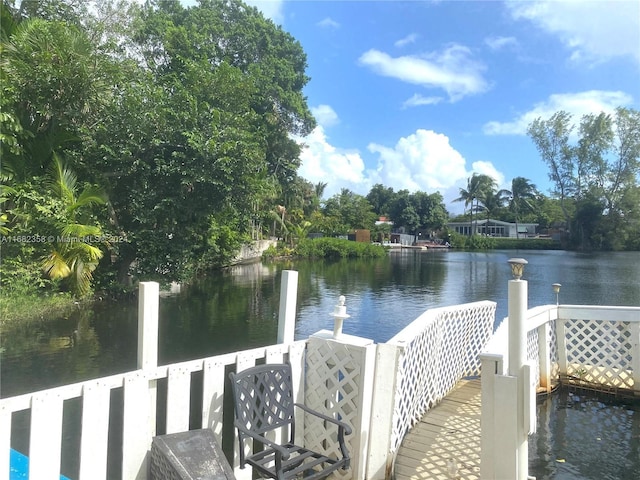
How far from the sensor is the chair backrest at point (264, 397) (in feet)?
7.44

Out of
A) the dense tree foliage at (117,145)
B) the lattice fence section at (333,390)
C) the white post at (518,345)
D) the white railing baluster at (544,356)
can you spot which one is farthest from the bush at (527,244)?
the lattice fence section at (333,390)

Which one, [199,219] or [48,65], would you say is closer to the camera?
[48,65]

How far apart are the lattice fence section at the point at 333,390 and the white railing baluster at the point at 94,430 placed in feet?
4.21

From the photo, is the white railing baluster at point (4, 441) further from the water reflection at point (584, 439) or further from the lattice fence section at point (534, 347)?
the lattice fence section at point (534, 347)

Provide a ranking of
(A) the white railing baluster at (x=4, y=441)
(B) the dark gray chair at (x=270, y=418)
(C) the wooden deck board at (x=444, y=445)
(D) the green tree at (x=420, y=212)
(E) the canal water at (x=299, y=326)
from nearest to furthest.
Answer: (A) the white railing baluster at (x=4, y=441), (B) the dark gray chair at (x=270, y=418), (C) the wooden deck board at (x=444, y=445), (E) the canal water at (x=299, y=326), (D) the green tree at (x=420, y=212)

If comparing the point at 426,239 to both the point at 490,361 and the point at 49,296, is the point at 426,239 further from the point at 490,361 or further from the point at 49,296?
the point at 490,361

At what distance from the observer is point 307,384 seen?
110 inches

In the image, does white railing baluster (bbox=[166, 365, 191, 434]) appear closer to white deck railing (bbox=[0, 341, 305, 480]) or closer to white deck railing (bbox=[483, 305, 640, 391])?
white deck railing (bbox=[0, 341, 305, 480])

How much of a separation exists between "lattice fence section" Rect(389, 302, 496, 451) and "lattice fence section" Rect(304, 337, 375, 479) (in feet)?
1.24

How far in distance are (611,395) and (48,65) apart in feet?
38.5

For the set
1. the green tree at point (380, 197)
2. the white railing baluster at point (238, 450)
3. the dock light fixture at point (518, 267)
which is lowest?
the white railing baluster at point (238, 450)

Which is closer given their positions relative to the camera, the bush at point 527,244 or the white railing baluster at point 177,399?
the white railing baluster at point 177,399

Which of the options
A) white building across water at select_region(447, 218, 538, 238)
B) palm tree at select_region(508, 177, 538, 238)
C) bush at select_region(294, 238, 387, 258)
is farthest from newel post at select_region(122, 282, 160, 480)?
palm tree at select_region(508, 177, 538, 238)

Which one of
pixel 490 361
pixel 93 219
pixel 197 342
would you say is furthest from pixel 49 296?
pixel 490 361
